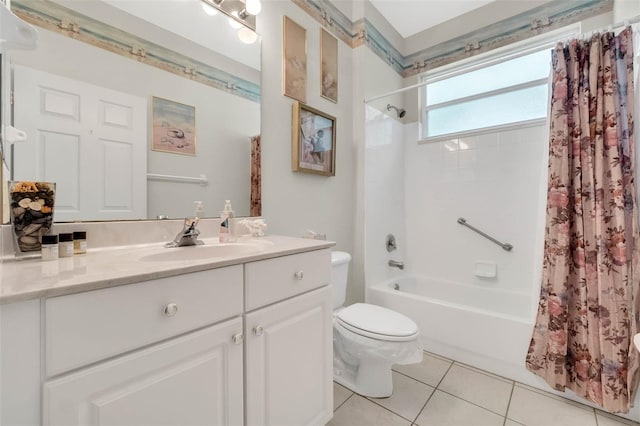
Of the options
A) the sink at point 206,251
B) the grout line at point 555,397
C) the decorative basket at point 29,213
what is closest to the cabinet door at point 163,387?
the sink at point 206,251

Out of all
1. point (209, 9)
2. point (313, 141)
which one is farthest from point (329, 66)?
point (209, 9)

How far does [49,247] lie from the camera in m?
0.80

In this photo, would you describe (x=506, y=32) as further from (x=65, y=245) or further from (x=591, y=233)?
(x=65, y=245)

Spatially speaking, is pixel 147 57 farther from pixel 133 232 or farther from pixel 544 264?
pixel 544 264

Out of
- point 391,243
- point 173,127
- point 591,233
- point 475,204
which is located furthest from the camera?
point 391,243

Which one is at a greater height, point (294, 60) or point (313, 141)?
point (294, 60)

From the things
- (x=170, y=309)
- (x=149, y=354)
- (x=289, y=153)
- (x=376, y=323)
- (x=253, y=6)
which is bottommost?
(x=376, y=323)

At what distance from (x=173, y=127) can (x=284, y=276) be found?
85 centimetres

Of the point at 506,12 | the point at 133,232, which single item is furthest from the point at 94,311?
the point at 506,12

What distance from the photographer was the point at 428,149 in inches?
102

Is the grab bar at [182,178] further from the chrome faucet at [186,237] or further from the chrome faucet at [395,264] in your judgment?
the chrome faucet at [395,264]

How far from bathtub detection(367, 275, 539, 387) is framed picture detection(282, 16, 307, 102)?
1.52m

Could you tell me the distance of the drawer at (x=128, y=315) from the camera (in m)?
0.55

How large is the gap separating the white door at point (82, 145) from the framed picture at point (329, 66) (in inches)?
47.3
